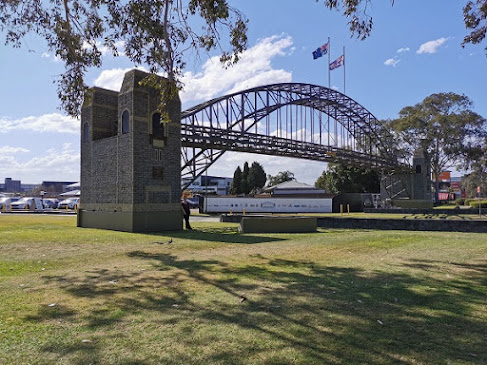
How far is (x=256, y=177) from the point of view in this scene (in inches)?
3804

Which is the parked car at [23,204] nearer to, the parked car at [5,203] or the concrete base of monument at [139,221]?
the parked car at [5,203]

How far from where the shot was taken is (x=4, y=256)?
37.6 ft

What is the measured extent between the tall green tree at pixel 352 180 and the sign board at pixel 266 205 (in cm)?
2997

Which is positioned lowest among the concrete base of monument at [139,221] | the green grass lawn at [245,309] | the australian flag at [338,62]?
the green grass lawn at [245,309]

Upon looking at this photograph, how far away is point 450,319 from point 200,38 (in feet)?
34.4

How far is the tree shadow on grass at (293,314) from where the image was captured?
168 inches

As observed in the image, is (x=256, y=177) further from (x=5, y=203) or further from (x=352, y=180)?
(x=5, y=203)

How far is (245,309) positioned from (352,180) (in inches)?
2648

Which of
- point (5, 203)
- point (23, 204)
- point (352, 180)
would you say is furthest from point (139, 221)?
point (352, 180)

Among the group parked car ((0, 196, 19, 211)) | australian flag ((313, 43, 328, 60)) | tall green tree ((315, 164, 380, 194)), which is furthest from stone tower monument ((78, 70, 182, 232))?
tall green tree ((315, 164, 380, 194))

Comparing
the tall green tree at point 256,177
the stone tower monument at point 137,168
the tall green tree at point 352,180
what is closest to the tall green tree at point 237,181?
the tall green tree at point 256,177

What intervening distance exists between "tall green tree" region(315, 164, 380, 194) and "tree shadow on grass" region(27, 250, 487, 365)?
62241mm

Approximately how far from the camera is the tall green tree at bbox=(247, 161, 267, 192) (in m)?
95.9

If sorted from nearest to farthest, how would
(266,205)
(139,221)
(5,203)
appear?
1. (139,221)
2. (266,205)
3. (5,203)
